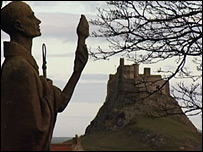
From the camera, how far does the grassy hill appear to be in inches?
3095

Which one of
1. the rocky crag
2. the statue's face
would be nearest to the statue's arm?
the statue's face

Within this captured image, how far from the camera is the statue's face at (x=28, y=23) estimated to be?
16.9 feet

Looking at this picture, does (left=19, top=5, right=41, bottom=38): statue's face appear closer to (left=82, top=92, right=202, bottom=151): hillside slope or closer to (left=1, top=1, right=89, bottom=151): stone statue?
(left=1, top=1, right=89, bottom=151): stone statue

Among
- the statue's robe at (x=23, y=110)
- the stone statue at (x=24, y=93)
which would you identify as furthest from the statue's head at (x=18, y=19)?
→ the statue's robe at (x=23, y=110)

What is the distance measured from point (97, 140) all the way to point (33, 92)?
265ft

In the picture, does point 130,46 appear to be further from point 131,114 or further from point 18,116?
point 131,114

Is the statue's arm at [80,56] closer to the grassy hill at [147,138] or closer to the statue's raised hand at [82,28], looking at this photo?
the statue's raised hand at [82,28]

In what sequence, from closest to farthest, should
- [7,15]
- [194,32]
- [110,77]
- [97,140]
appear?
[7,15] < [194,32] < [97,140] < [110,77]

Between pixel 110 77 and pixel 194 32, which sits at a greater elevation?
pixel 194 32

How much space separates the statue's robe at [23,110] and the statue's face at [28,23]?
0.27 metres

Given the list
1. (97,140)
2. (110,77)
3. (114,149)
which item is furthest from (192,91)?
(110,77)

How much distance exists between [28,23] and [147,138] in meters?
79.0

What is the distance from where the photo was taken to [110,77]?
97062mm

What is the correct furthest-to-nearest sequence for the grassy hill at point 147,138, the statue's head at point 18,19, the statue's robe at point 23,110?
the grassy hill at point 147,138
the statue's head at point 18,19
the statue's robe at point 23,110
